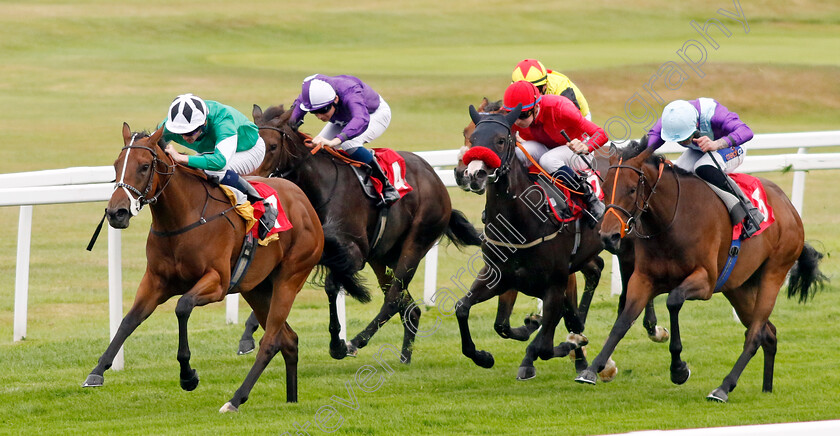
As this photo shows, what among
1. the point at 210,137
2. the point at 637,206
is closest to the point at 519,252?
the point at 637,206

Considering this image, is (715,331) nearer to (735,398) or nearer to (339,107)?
(735,398)

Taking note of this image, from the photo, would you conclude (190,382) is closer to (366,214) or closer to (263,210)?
(263,210)

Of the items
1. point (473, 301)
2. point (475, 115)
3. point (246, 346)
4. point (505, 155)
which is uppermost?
point (475, 115)

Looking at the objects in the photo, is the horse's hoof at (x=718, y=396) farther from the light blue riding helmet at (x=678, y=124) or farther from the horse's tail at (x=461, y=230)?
the horse's tail at (x=461, y=230)

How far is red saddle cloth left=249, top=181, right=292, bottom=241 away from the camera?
6.07m

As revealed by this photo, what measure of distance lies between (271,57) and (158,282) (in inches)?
870

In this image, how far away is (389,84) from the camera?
23906 millimetres

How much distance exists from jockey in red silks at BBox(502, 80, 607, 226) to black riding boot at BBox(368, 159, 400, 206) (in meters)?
1.06

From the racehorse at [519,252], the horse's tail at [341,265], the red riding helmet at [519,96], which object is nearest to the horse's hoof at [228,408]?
the horse's tail at [341,265]

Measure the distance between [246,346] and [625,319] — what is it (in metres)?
2.51

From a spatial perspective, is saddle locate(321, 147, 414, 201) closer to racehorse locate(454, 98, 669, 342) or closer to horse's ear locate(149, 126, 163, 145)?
racehorse locate(454, 98, 669, 342)

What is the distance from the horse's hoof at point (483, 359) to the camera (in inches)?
263

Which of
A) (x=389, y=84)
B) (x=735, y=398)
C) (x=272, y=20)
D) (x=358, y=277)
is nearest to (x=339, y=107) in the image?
(x=358, y=277)

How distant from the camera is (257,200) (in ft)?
20.1
